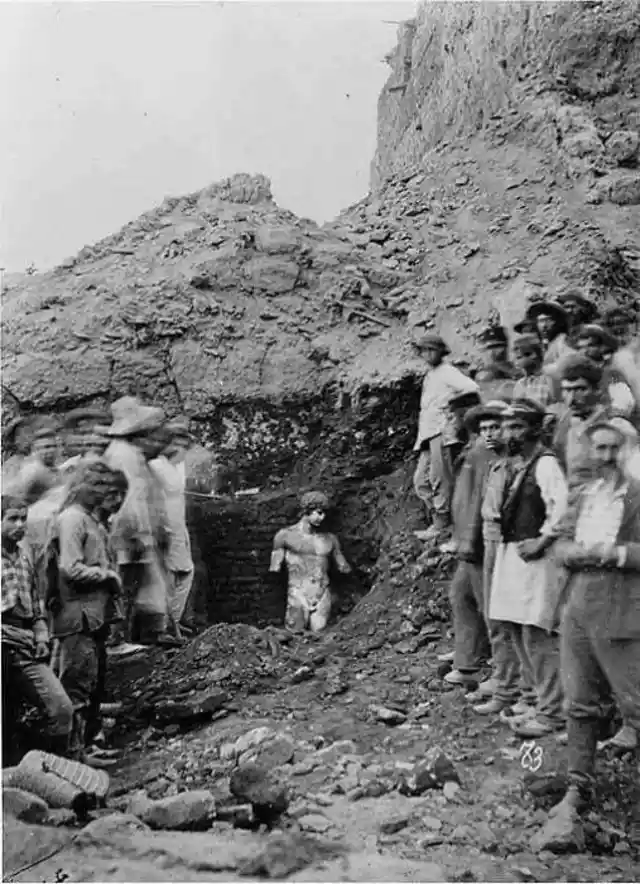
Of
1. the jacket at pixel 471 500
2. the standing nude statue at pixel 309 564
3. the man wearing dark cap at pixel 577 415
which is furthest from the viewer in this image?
the standing nude statue at pixel 309 564

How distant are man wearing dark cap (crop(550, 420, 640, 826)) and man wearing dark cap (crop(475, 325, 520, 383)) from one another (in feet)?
2.46

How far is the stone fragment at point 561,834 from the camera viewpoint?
13.7 feet

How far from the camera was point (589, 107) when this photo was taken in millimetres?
5938

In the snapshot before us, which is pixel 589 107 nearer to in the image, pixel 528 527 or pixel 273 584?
pixel 528 527

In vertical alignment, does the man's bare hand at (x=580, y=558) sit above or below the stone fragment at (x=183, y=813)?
above

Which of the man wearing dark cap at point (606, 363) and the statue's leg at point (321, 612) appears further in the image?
the statue's leg at point (321, 612)

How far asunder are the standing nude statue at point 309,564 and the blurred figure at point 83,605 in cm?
78

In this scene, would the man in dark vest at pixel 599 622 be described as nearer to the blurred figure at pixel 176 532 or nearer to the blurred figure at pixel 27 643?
the blurred figure at pixel 176 532

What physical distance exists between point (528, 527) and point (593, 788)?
→ 105cm

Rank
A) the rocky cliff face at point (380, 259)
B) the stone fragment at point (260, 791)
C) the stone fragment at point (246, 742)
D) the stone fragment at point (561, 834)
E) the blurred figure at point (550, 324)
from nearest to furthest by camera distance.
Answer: the stone fragment at point (561, 834) → the stone fragment at point (260, 791) → the stone fragment at point (246, 742) → the blurred figure at point (550, 324) → the rocky cliff face at point (380, 259)

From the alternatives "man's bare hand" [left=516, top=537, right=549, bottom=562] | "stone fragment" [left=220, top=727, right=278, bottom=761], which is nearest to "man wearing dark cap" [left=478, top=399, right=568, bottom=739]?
"man's bare hand" [left=516, top=537, right=549, bottom=562]

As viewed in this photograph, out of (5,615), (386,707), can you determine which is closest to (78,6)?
(5,615)

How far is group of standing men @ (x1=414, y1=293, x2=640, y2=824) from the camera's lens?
14.2ft

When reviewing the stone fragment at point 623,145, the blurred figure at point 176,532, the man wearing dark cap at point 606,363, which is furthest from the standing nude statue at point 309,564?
the stone fragment at point 623,145
